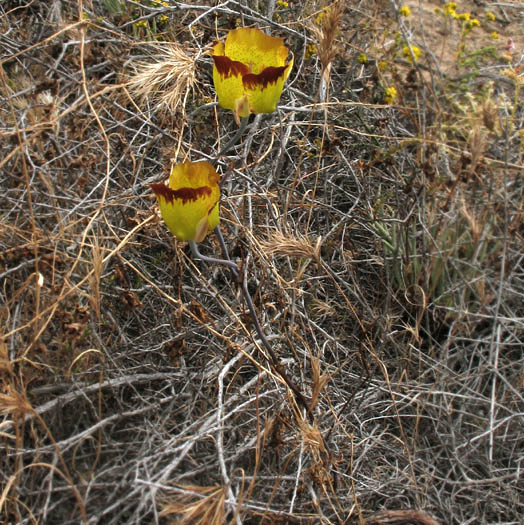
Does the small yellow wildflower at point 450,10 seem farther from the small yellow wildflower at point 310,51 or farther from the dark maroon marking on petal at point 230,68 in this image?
the dark maroon marking on petal at point 230,68

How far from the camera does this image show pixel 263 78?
3.55 ft

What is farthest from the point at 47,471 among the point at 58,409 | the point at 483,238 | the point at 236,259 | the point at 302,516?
the point at 483,238

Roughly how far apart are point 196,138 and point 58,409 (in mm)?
963

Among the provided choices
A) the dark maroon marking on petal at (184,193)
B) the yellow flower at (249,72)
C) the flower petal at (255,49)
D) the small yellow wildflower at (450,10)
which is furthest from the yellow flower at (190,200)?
the small yellow wildflower at (450,10)

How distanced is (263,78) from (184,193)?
0.28 metres

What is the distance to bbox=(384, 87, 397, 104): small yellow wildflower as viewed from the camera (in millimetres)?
2195

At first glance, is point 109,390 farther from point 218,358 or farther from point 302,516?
point 302,516

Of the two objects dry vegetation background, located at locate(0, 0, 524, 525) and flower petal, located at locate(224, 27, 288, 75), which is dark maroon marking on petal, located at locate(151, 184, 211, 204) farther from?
flower petal, located at locate(224, 27, 288, 75)

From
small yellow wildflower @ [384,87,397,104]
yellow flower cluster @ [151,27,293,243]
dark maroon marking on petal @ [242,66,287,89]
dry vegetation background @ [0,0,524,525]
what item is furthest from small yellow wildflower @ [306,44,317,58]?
dark maroon marking on petal @ [242,66,287,89]

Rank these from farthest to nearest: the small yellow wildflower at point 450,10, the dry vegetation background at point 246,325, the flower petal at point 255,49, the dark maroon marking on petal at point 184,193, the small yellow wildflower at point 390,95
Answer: the small yellow wildflower at point 450,10 → the small yellow wildflower at point 390,95 → the dry vegetation background at point 246,325 → the flower petal at point 255,49 → the dark maroon marking on petal at point 184,193

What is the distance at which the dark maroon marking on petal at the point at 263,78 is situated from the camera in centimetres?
108

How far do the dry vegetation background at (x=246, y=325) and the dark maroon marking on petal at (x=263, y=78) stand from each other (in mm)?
161

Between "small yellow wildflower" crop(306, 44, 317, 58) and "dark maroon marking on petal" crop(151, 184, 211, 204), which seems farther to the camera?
"small yellow wildflower" crop(306, 44, 317, 58)

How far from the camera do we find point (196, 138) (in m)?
1.93
